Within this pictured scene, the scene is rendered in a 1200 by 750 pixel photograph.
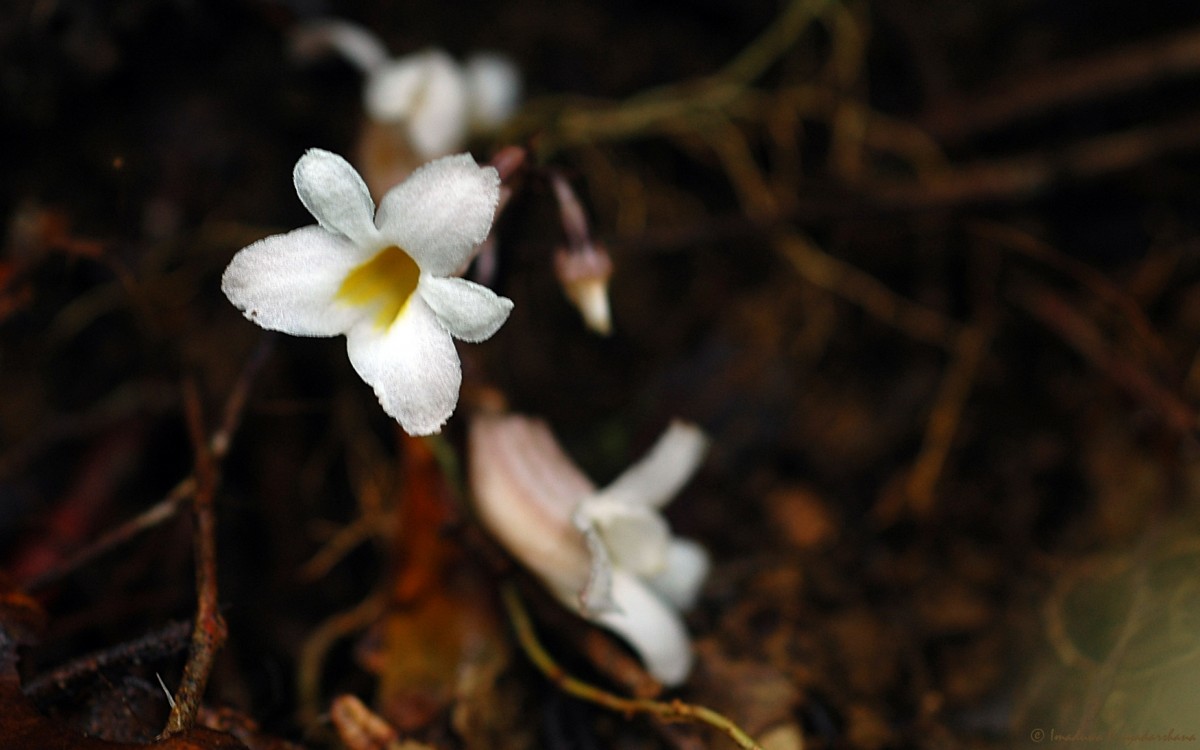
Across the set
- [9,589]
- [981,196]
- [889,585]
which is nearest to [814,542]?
[889,585]

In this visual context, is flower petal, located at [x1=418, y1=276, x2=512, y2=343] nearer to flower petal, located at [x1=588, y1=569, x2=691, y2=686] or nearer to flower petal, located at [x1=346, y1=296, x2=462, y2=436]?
flower petal, located at [x1=346, y1=296, x2=462, y2=436]

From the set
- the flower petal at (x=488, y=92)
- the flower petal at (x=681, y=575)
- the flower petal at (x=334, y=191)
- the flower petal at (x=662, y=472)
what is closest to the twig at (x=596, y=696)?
the flower petal at (x=681, y=575)

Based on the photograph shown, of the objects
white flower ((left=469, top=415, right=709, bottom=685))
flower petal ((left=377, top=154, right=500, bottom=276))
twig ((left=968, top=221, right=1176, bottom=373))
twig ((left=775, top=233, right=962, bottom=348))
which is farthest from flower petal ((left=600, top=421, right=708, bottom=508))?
twig ((left=968, top=221, right=1176, bottom=373))

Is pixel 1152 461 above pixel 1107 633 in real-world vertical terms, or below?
above

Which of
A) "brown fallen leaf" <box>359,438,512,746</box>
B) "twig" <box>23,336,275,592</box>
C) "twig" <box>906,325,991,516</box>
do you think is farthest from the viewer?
"twig" <box>906,325,991,516</box>

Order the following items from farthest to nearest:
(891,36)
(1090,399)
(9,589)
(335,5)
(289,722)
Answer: (891,36), (335,5), (1090,399), (289,722), (9,589)

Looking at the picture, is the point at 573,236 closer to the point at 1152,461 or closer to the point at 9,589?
the point at 9,589

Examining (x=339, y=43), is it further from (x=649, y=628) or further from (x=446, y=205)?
(x=649, y=628)
